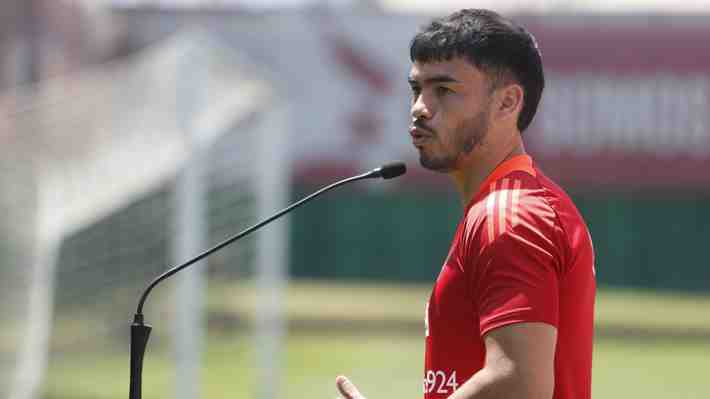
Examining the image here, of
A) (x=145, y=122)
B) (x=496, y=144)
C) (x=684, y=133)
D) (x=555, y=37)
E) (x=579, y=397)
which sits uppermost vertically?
(x=555, y=37)

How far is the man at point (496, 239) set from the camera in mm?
2326

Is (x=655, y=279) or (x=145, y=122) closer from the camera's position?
(x=145, y=122)

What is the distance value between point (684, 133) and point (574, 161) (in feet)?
6.55

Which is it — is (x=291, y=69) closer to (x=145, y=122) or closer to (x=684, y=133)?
(x=684, y=133)

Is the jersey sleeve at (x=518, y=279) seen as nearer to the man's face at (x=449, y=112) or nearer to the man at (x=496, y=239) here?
the man at (x=496, y=239)

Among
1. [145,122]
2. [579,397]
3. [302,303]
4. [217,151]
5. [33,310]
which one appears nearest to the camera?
[579,397]

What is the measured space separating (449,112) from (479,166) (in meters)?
0.13

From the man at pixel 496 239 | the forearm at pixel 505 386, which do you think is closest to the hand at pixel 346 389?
the man at pixel 496 239

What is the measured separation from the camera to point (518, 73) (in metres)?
2.60

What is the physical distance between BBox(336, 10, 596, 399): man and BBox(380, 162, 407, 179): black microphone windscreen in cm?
6

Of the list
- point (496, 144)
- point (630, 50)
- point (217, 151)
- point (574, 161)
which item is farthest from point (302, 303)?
point (496, 144)

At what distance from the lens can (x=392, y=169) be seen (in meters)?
2.66

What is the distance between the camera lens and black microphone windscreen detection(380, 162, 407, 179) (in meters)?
2.62

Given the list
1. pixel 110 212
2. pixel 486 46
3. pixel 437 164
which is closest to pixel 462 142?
pixel 437 164
